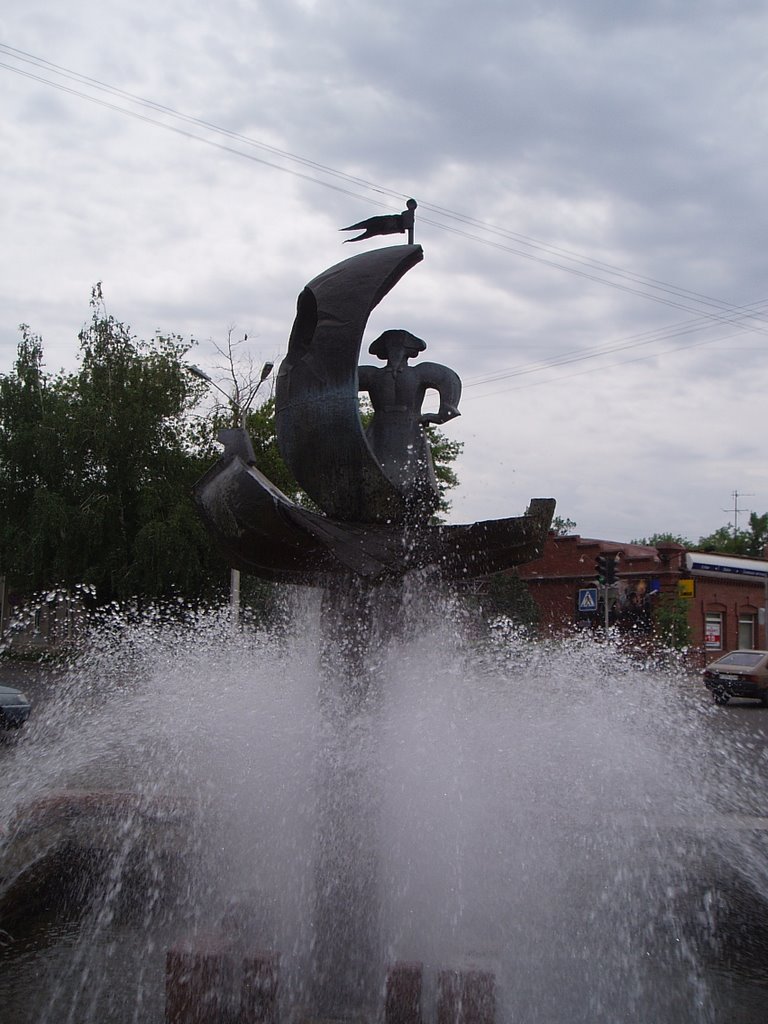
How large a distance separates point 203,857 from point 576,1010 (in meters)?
2.22

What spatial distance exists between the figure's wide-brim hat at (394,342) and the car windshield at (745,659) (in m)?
18.2

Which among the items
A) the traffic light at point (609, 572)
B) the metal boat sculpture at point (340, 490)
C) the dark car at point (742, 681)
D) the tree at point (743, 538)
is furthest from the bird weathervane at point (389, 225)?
the tree at point (743, 538)

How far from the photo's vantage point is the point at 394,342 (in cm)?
630

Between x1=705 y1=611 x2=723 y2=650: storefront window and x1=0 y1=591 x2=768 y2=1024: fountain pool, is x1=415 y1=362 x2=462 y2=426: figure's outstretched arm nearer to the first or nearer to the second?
x1=0 y1=591 x2=768 y2=1024: fountain pool

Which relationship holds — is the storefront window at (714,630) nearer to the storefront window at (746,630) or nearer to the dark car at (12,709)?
the storefront window at (746,630)

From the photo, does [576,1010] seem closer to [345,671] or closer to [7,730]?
[345,671]

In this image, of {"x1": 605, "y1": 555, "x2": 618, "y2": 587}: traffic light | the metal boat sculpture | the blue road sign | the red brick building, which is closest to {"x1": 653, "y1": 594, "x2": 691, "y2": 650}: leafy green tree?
the red brick building

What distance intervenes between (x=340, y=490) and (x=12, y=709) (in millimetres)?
8848

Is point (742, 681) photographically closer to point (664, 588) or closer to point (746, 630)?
point (664, 588)

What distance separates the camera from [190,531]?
27.6m

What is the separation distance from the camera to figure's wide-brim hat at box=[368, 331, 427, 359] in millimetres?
6293

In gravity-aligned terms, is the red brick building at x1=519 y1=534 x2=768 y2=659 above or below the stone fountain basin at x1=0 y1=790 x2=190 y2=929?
above

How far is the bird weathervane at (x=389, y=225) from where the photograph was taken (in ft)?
20.2

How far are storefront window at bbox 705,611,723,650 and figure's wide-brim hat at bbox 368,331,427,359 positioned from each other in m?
29.3
